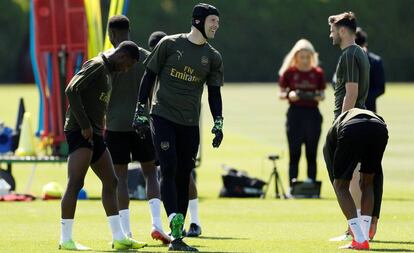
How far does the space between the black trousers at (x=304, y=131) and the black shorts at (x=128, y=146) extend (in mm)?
5864

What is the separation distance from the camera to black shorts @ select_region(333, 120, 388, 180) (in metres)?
11.1

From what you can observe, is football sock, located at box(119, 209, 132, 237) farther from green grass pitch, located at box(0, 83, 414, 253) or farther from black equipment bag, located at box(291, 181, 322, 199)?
black equipment bag, located at box(291, 181, 322, 199)

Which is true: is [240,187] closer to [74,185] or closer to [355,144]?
[355,144]

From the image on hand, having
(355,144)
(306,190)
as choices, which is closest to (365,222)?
(355,144)

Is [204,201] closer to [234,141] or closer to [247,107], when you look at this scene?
[234,141]

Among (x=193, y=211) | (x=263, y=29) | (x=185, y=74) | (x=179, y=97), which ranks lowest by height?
(x=263, y=29)

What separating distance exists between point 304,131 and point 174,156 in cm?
697

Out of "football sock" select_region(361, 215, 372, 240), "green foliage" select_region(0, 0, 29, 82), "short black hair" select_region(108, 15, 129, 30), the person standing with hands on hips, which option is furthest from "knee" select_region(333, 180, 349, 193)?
"green foliage" select_region(0, 0, 29, 82)

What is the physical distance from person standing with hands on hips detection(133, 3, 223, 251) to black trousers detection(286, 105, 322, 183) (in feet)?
21.7

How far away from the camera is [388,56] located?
7694 centimetres

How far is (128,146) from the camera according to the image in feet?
39.8

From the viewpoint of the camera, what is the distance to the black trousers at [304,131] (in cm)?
1778

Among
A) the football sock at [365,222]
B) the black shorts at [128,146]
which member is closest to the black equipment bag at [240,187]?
the black shorts at [128,146]

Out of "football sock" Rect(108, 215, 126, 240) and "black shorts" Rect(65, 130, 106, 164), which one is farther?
"football sock" Rect(108, 215, 126, 240)
